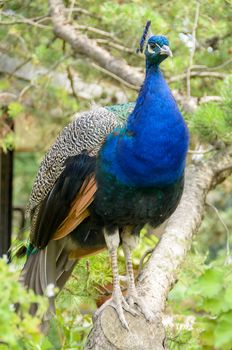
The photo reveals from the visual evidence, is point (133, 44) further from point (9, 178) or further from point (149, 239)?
point (9, 178)

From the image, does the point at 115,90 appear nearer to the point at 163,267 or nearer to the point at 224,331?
the point at 163,267

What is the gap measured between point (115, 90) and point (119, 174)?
7.35 feet

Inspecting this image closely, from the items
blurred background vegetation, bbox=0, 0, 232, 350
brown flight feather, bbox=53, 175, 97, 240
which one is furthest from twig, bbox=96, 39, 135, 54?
brown flight feather, bbox=53, 175, 97, 240

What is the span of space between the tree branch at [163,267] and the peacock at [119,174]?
4cm

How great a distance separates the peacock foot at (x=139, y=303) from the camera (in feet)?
7.91

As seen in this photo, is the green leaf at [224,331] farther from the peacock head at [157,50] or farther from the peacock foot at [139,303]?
the peacock head at [157,50]

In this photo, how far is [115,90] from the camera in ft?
15.5

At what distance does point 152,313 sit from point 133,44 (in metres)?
1.96

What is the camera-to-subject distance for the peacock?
253cm

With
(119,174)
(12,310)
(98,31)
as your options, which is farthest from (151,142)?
(98,31)

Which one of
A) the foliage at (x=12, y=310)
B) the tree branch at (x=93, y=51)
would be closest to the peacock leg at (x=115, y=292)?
the foliage at (x=12, y=310)

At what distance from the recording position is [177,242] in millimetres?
2822

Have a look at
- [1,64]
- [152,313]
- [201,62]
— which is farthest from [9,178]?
[152,313]

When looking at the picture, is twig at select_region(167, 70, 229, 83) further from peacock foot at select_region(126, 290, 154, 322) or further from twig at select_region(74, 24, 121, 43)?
peacock foot at select_region(126, 290, 154, 322)
